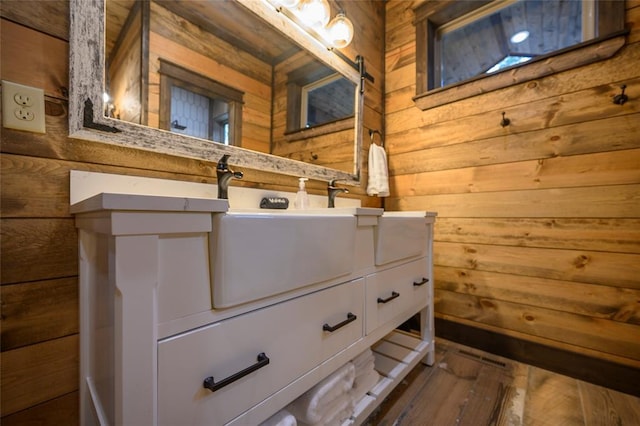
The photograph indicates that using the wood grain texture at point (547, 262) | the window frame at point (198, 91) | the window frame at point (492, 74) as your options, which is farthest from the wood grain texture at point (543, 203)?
the window frame at point (198, 91)

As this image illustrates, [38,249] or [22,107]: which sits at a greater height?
[22,107]

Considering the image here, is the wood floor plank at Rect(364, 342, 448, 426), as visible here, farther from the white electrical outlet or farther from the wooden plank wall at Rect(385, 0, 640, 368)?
the white electrical outlet

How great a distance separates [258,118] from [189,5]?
1.47 ft

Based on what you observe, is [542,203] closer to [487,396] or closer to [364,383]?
[487,396]

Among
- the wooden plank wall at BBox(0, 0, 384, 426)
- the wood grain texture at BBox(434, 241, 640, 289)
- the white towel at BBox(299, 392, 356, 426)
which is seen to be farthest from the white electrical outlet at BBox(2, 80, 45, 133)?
the wood grain texture at BBox(434, 241, 640, 289)

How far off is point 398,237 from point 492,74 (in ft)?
3.84

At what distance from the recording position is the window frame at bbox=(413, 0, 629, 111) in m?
1.21

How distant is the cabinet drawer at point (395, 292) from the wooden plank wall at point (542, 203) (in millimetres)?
454

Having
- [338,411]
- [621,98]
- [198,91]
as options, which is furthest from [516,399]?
[198,91]

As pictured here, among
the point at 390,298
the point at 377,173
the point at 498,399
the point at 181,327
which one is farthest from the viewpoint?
the point at 377,173

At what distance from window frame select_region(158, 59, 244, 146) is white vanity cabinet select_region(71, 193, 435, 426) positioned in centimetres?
47

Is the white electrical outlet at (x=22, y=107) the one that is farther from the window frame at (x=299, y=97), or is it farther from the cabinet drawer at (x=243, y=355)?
the window frame at (x=299, y=97)

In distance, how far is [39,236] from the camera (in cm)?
66

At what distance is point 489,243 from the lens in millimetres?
1517
